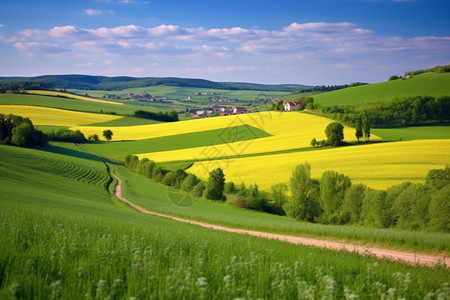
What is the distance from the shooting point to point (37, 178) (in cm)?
4134

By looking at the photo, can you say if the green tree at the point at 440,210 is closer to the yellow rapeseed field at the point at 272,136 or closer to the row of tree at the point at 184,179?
the row of tree at the point at 184,179

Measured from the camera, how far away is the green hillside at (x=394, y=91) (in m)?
97.7

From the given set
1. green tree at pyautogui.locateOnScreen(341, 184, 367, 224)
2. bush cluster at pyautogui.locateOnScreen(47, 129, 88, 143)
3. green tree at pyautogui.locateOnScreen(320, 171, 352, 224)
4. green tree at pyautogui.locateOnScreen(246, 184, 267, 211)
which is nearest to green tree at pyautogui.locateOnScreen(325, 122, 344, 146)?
green tree at pyautogui.locateOnScreen(320, 171, 352, 224)

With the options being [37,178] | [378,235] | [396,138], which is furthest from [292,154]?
[378,235]

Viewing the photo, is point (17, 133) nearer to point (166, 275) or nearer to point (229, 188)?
point (229, 188)

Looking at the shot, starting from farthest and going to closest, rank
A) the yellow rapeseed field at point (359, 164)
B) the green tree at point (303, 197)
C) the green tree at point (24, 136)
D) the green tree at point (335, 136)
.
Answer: the green tree at point (24, 136) → the green tree at point (335, 136) → the yellow rapeseed field at point (359, 164) → the green tree at point (303, 197)

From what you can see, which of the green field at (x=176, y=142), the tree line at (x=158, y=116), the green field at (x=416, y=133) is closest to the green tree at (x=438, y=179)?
the green field at (x=416, y=133)

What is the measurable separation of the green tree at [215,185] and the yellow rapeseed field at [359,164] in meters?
4.60

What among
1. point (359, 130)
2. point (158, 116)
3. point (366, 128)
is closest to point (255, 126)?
point (359, 130)

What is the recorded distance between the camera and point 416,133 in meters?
70.1

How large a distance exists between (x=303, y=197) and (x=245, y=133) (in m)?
50.3

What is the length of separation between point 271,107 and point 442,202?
80.3 meters

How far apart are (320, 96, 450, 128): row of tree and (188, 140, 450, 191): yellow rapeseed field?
953 inches

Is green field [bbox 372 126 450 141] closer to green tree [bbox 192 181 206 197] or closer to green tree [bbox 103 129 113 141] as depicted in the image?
green tree [bbox 192 181 206 197]
